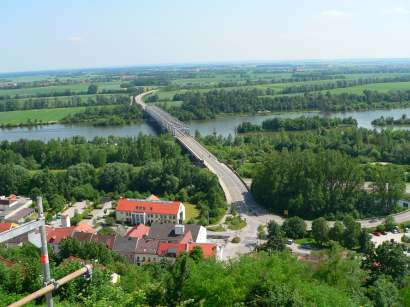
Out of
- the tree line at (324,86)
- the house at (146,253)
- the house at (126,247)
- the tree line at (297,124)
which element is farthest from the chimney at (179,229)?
the tree line at (324,86)

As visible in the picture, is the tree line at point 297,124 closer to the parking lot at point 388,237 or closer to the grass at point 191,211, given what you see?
the grass at point 191,211

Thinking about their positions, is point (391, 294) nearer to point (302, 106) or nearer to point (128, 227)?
point (128, 227)

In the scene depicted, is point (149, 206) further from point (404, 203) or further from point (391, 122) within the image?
point (391, 122)

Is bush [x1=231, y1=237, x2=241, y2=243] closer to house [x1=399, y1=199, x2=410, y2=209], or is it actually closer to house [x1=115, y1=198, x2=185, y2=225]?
house [x1=115, y1=198, x2=185, y2=225]

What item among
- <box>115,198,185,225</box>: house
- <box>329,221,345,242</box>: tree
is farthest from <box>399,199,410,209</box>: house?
<box>115,198,185,225</box>: house

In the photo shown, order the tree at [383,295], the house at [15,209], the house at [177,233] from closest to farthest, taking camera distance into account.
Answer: the tree at [383,295] < the house at [177,233] < the house at [15,209]

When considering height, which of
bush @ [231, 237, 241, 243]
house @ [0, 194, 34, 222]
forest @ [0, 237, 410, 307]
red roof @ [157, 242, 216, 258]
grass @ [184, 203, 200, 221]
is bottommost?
grass @ [184, 203, 200, 221]

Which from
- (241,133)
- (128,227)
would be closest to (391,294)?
(128,227)
